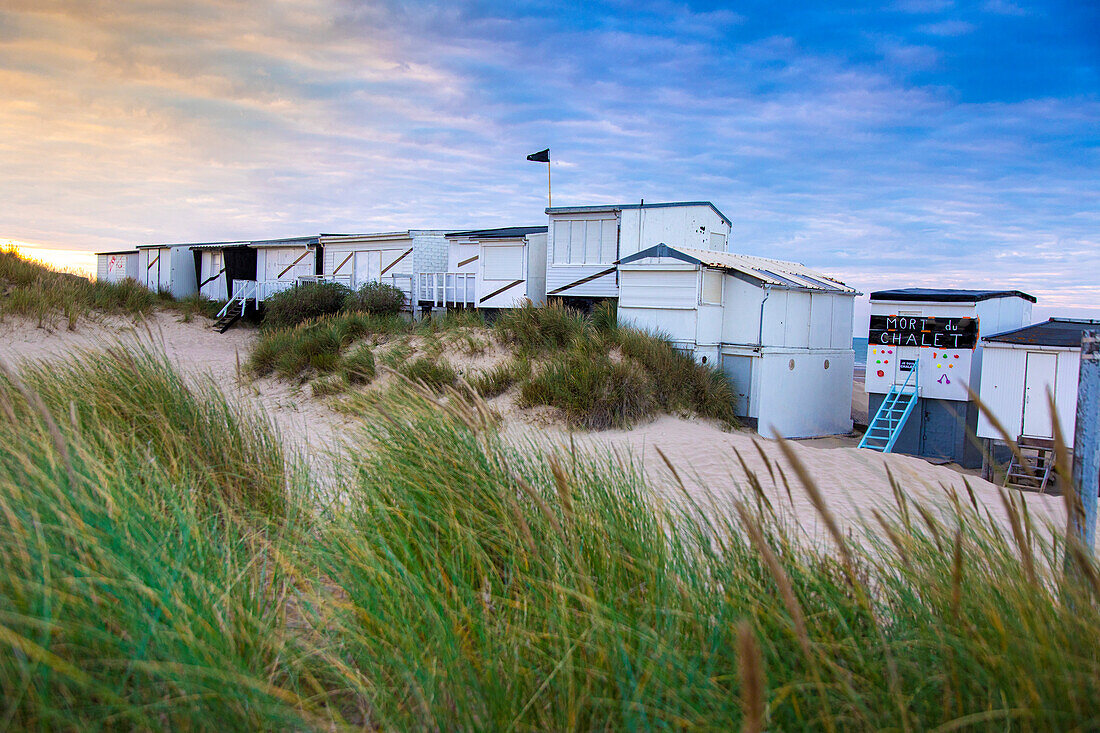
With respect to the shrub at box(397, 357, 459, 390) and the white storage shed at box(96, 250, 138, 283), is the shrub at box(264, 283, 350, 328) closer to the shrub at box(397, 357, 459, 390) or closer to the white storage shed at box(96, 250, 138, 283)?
the shrub at box(397, 357, 459, 390)

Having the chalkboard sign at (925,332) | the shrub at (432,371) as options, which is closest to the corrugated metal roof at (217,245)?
the shrub at (432,371)

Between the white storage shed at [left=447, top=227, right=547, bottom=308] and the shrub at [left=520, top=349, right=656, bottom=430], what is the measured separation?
7645 millimetres

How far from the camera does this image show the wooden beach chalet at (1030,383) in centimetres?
1334

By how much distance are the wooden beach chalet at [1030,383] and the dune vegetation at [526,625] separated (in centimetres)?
1285

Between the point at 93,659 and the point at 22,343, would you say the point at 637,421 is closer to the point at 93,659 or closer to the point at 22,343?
the point at 93,659

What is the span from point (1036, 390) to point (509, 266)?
14.1m

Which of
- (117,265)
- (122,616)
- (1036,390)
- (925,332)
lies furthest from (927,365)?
(117,265)

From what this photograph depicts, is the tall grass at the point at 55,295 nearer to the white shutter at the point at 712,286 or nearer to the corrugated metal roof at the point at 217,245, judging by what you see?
the corrugated metal roof at the point at 217,245

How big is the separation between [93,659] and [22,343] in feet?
66.3

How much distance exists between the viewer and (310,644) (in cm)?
250

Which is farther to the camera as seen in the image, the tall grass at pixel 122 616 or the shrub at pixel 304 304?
the shrub at pixel 304 304

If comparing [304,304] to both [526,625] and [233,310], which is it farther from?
[526,625]

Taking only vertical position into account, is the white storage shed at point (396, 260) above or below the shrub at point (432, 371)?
above

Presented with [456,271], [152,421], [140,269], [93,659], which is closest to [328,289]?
[456,271]
